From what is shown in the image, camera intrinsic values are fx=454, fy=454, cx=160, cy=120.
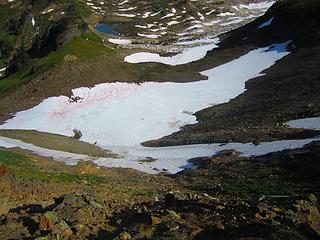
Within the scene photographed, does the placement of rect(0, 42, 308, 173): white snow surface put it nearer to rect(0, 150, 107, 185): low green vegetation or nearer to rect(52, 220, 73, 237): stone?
rect(0, 150, 107, 185): low green vegetation

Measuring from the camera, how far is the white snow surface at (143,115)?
3347 centimetres

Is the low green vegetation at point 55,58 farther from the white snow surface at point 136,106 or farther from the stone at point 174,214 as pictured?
the stone at point 174,214

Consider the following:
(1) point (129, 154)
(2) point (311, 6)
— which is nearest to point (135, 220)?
(1) point (129, 154)

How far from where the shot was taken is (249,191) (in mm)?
20766

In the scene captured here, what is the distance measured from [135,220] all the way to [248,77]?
50.2 meters

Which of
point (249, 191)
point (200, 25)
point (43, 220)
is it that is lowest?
point (200, 25)

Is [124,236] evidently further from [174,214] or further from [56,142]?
[56,142]

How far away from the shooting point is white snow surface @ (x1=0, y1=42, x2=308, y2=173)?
33.5 m

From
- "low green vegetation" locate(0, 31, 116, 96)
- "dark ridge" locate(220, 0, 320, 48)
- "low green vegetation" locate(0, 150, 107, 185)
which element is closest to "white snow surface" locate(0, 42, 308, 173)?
"dark ridge" locate(220, 0, 320, 48)

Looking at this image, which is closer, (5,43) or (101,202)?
(101,202)

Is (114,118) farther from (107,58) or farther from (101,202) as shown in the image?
(101,202)

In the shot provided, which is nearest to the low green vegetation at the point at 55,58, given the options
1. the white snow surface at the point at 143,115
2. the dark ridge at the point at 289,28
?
the white snow surface at the point at 143,115

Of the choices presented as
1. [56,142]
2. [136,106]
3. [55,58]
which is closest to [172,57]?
[55,58]

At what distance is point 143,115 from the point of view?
5188 cm
